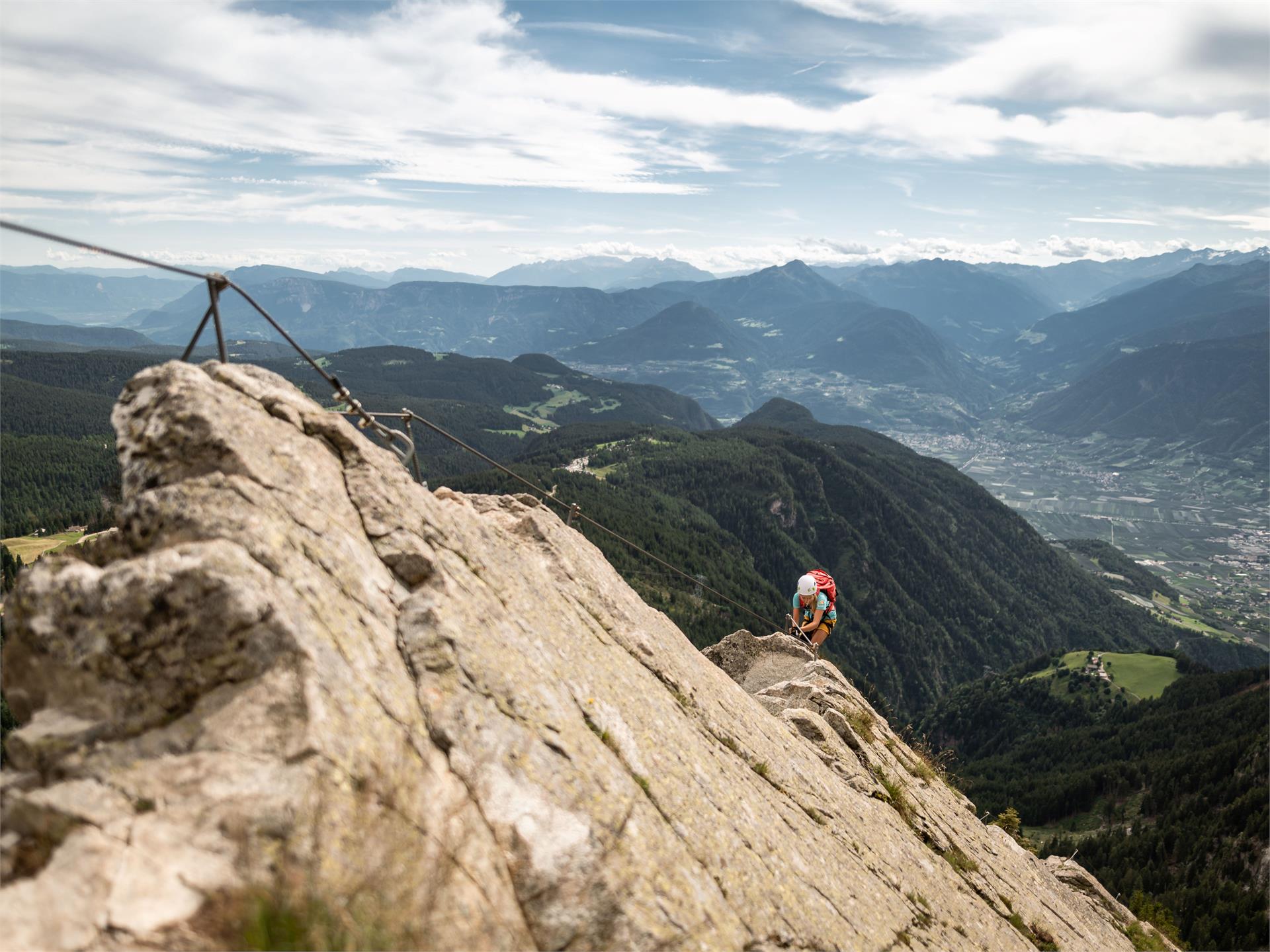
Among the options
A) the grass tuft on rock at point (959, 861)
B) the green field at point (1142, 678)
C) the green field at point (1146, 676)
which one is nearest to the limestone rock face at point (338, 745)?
the grass tuft on rock at point (959, 861)

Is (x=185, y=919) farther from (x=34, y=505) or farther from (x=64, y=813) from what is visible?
(x=34, y=505)

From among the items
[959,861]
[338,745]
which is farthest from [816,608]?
[338,745]

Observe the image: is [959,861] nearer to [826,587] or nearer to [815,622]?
[815,622]

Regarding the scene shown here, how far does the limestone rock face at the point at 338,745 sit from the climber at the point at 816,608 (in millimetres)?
14920

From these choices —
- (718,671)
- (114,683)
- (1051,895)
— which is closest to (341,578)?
(114,683)

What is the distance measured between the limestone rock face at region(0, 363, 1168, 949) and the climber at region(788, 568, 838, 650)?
587 inches

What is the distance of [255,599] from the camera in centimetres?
708

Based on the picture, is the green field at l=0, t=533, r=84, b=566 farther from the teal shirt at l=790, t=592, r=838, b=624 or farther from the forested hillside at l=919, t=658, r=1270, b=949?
the forested hillside at l=919, t=658, r=1270, b=949

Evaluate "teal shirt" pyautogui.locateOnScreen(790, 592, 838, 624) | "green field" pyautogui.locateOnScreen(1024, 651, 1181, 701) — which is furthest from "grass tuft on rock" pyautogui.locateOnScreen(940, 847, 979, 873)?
"green field" pyautogui.locateOnScreen(1024, 651, 1181, 701)

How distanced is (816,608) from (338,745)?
958 inches

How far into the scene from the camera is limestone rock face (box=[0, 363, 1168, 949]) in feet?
19.2

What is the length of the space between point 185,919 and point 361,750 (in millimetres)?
1865

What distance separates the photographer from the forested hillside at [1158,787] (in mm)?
79188

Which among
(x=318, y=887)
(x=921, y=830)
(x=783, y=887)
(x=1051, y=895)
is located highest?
(x=318, y=887)
